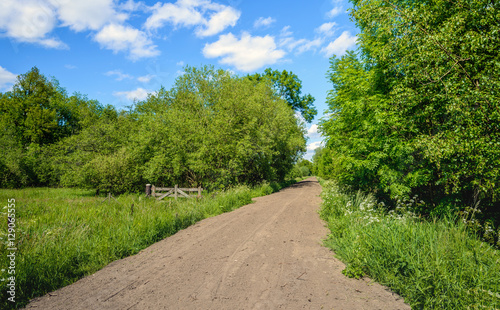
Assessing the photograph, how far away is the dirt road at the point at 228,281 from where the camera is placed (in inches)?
161

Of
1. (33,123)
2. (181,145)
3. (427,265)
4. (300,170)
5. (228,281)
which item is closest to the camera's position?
(427,265)

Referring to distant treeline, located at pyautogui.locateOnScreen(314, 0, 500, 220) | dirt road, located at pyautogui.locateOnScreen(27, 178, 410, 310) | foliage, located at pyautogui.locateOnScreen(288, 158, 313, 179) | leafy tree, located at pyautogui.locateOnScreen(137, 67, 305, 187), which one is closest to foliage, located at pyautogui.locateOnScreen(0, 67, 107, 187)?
leafy tree, located at pyautogui.locateOnScreen(137, 67, 305, 187)

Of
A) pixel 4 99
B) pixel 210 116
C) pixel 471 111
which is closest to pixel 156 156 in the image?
pixel 210 116

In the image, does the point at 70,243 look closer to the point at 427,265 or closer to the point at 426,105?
the point at 427,265

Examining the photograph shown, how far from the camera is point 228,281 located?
15.6ft

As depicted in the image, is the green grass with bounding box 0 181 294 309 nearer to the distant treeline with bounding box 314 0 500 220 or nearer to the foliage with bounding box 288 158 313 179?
the distant treeline with bounding box 314 0 500 220

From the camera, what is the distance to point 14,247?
17.3 ft

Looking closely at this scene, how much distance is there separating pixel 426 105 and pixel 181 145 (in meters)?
15.9

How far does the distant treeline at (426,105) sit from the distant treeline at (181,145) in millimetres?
9698

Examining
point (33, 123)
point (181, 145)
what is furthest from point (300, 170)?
point (33, 123)

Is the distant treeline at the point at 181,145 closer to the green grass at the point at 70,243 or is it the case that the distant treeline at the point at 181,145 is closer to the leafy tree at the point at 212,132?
the leafy tree at the point at 212,132

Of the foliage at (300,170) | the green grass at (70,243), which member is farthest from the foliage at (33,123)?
the foliage at (300,170)

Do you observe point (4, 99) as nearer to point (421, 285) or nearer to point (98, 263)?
point (98, 263)

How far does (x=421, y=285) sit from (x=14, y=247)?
8692 millimetres
